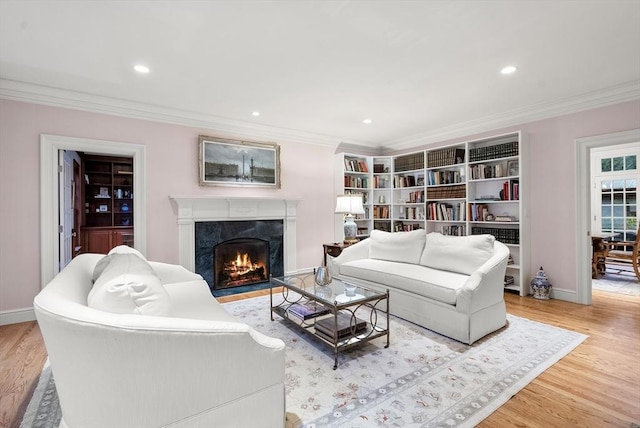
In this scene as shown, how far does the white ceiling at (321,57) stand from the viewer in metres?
2.07

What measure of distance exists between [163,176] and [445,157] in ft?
13.7

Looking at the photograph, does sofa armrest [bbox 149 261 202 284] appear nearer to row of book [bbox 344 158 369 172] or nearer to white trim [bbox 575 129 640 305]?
row of book [bbox 344 158 369 172]

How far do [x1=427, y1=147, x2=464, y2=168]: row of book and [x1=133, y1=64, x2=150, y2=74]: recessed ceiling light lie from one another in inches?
164

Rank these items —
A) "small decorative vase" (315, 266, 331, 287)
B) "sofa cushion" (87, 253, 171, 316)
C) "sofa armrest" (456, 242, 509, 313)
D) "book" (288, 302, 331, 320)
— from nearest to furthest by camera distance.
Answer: "sofa cushion" (87, 253, 171, 316) → "sofa armrest" (456, 242, 509, 313) → "book" (288, 302, 331, 320) → "small decorative vase" (315, 266, 331, 287)

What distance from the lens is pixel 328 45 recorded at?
8.12 ft

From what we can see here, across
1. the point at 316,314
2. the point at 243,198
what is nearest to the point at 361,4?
the point at 316,314

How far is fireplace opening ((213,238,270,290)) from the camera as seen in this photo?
4555mm

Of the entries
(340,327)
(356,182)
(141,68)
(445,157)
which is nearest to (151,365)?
(340,327)

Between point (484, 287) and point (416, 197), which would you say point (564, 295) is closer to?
point (484, 287)

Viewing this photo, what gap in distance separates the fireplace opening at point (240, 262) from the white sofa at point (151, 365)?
314cm

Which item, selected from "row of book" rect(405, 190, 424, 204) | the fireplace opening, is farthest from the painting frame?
"row of book" rect(405, 190, 424, 204)

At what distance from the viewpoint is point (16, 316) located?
326 centimetres

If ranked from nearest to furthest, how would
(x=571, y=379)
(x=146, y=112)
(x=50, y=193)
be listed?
(x=571, y=379)
(x=50, y=193)
(x=146, y=112)

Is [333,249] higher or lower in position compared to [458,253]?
lower
